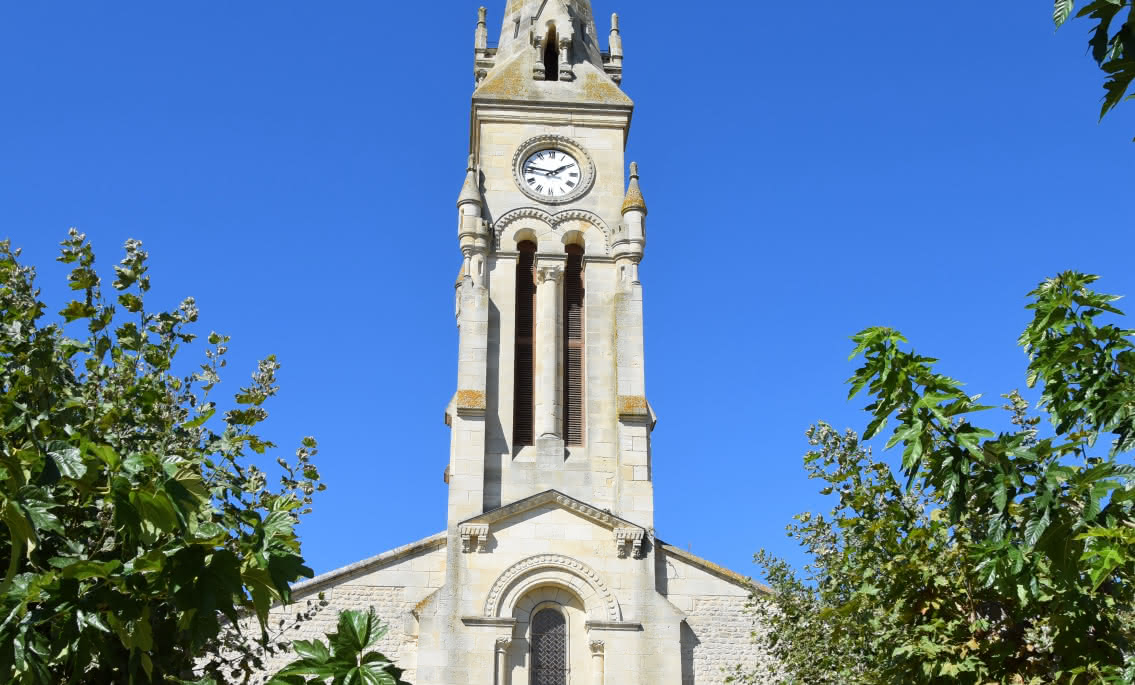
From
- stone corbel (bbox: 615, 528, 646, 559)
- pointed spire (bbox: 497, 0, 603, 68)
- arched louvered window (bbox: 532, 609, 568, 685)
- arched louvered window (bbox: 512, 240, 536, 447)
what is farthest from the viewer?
pointed spire (bbox: 497, 0, 603, 68)

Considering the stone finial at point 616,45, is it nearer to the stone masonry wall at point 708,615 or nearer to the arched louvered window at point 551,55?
the arched louvered window at point 551,55

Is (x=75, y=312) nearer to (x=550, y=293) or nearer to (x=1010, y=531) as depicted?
(x=1010, y=531)

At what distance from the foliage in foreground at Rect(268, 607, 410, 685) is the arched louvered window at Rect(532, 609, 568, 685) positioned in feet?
46.0

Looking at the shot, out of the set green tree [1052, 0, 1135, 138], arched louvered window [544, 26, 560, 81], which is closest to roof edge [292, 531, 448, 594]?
arched louvered window [544, 26, 560, 81]

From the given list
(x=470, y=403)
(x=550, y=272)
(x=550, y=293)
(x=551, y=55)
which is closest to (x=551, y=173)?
(x=550, y=272)

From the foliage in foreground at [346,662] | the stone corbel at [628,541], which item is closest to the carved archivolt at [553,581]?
Result: the stone corbel at [628,541]

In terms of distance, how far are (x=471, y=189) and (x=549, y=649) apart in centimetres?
859

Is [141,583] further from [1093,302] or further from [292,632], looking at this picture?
[292,632]

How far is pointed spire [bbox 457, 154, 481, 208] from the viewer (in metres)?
23.8

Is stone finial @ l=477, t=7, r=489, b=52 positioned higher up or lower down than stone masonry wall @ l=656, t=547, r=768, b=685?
higher up

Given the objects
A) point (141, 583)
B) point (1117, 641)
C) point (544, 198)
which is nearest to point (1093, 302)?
point (1117, 641)

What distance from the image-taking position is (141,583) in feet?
23.7

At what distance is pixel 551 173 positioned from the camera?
2467 centimetres

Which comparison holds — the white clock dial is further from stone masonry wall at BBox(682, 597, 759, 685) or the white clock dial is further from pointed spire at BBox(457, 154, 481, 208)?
stone masonry wall at BBox(682, 597, 759, 685)
